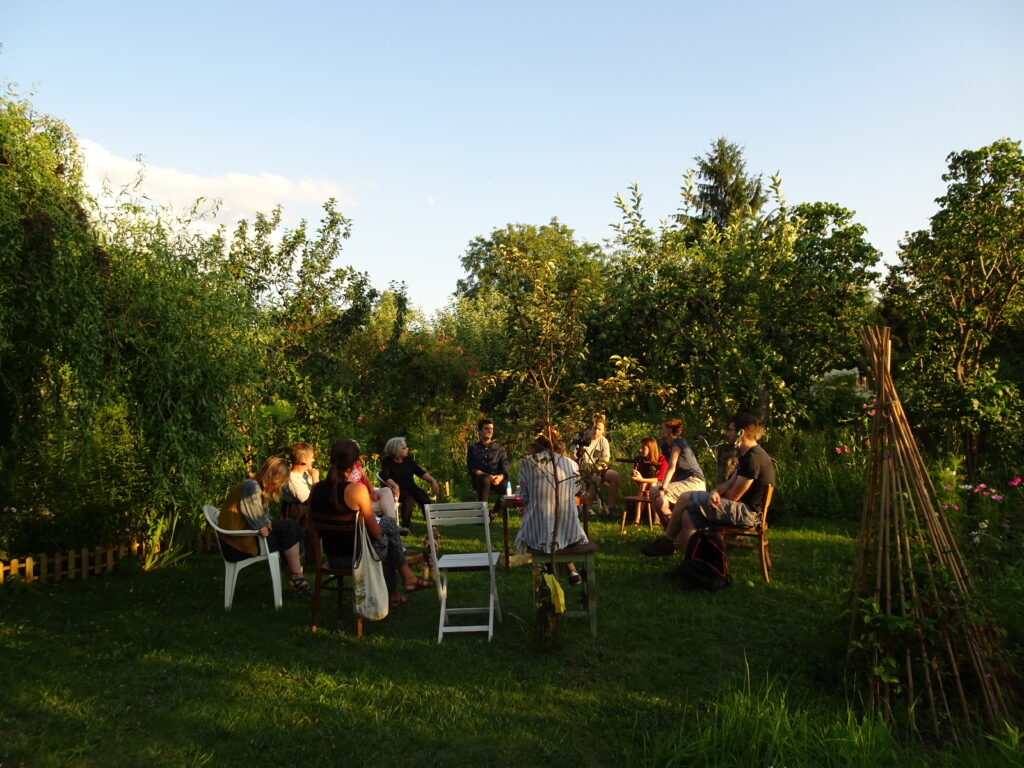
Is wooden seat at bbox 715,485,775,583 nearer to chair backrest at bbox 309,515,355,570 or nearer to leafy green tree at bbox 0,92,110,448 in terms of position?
chair backrest at bbox 309,515,355,570

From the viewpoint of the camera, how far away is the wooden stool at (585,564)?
5313mm

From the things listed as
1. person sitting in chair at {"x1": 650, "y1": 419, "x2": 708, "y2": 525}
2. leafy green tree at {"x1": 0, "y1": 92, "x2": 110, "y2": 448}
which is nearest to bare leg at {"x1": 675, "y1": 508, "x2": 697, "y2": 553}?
person sitting in chair at {"x1": 650, "y1": 419, "x2": 708, "y2": 525}

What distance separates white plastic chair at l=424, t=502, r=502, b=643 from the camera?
17.8 ft

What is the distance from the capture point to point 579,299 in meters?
5.55


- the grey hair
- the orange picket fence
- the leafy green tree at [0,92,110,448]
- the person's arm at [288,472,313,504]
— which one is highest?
the leafy green tree at [0,92,110,448]

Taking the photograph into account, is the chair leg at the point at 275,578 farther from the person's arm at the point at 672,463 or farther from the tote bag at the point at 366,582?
the person's arm at the point at 672,463

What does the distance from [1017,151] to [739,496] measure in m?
5.56

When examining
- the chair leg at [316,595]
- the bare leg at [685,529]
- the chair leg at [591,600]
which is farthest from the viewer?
the bare leg at [685,529]

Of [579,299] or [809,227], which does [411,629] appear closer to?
[579,299]

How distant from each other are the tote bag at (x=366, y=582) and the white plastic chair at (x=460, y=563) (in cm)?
44

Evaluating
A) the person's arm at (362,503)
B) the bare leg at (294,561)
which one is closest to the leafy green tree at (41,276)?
the person's arm at (362,503)

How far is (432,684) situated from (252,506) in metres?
2.74

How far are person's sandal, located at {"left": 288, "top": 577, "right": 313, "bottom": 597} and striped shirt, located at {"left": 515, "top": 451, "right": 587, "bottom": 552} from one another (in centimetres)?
200

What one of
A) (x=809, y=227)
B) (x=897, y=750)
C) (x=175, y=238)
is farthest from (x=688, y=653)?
(x=809, y=227)
